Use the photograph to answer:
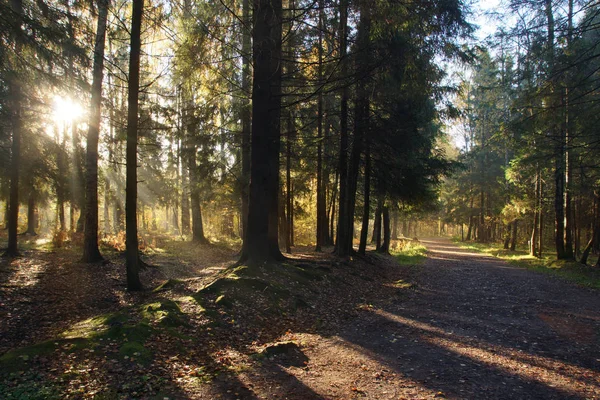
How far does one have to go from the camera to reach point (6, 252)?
39.4ft

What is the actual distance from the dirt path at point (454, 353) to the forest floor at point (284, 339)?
0.03 meters

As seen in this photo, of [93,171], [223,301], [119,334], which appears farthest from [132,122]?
[119,334]

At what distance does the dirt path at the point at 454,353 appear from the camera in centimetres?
419

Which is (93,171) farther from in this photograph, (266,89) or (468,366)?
(468,366)

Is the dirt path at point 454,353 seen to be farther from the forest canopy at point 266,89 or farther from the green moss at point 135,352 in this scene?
the forest canopy at point 266,89

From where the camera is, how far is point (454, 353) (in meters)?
5.38

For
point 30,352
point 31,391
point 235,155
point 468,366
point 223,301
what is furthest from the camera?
point 235,155

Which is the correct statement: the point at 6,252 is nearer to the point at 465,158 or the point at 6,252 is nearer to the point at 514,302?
the point at 514,302

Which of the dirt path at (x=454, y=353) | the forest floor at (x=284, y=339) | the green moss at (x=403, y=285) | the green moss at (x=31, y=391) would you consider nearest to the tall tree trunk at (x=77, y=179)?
the forest floor at (x=284, y=339)

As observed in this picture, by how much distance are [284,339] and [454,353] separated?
8.56 feet

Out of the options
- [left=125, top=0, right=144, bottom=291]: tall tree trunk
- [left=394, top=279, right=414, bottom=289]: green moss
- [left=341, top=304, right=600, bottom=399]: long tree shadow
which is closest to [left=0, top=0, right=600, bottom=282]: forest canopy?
[left=125, top=0, right=144, bottom=291]: tall tree trunk

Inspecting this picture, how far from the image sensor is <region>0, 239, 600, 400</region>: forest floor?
13.3ft

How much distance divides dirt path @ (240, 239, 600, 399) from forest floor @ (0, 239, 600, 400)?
28mm

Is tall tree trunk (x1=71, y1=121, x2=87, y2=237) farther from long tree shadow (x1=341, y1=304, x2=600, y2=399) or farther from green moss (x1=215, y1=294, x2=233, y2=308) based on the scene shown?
long tree shadow (x1=341, y1=304, x2=600, y2=399)
